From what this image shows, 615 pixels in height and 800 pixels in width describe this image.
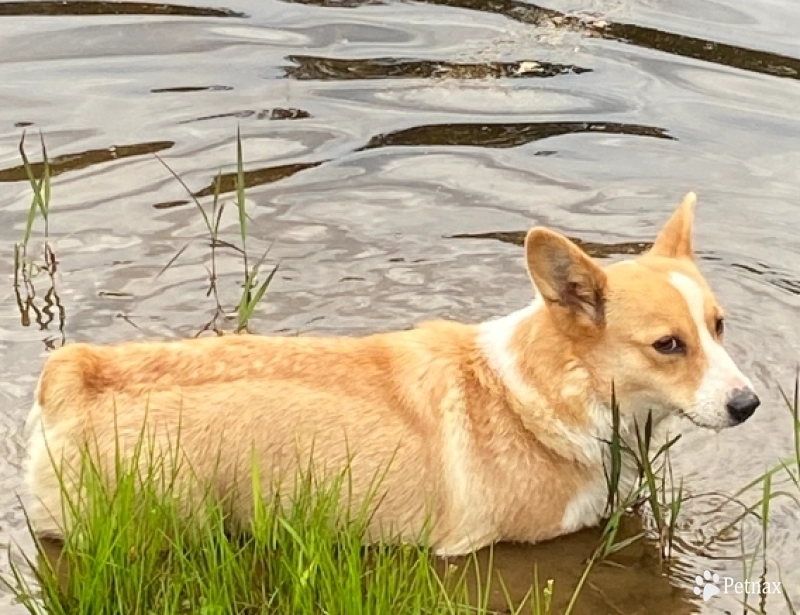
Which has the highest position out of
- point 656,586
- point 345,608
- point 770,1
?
point 770,1

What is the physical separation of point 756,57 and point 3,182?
4.82 m

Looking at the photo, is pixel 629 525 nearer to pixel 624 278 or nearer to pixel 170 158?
pixel 624 278

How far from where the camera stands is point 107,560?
11.9ft

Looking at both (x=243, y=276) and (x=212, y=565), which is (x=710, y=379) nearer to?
(x=212, y=565)

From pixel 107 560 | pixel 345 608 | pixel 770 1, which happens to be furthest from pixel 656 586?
pixel 770 1

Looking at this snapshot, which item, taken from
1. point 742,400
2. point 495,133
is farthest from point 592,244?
point 742,400

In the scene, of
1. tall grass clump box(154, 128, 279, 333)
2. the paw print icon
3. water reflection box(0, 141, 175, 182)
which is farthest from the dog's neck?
water reflection box(0, 141, 175, 182)

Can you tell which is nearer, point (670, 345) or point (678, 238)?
point (670, 345)

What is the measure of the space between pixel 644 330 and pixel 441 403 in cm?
72

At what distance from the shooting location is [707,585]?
4402mm

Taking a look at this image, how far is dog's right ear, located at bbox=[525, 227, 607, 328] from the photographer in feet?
13.8

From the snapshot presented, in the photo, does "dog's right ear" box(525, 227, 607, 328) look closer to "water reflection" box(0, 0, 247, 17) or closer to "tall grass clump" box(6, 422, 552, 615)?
"tall grass clump" box(6, 422, 552, 615)

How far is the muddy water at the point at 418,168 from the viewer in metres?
5.32

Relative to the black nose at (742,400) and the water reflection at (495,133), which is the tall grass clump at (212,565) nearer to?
the black nose at (742,400)
